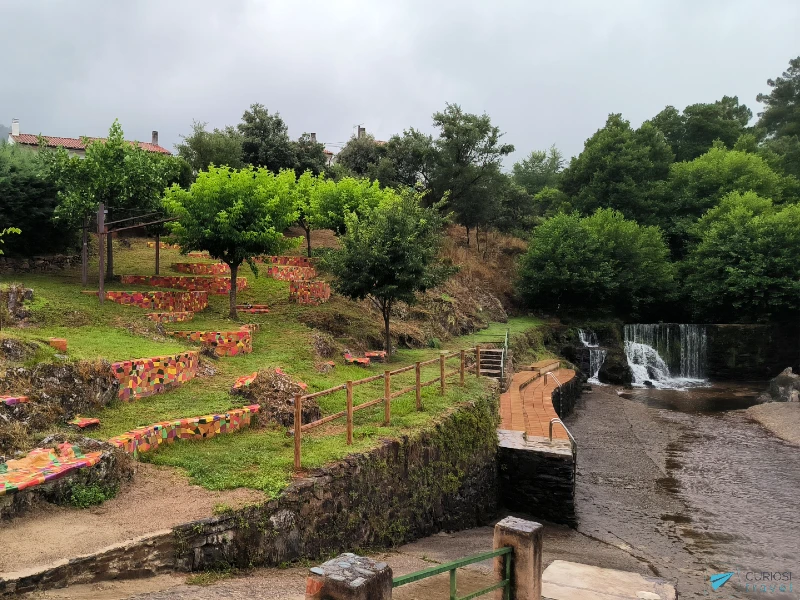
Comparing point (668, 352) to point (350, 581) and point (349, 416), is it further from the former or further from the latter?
point (350, 581)

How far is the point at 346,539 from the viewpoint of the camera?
301 inches

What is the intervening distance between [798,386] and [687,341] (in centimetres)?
680

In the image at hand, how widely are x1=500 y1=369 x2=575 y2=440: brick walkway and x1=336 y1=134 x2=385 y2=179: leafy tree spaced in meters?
21.7

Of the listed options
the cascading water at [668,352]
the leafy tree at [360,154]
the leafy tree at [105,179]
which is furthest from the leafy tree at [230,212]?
the leafy tree at [360,154]

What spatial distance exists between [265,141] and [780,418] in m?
29.3

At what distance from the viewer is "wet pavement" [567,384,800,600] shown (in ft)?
31.8

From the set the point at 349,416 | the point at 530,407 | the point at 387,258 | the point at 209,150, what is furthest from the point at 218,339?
the point at 209,150

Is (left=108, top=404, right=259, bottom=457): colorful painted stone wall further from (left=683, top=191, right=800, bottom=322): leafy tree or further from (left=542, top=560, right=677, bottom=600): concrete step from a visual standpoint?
(left=683, top=191, right=800, bottom=322): leafy tree

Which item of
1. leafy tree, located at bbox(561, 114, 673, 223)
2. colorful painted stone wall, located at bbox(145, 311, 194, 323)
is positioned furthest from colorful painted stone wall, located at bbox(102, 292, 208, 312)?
leafy tree, located at bbox(561, 114, 673, 223)

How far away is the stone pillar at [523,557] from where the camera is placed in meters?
5.22

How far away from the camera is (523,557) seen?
207 inches

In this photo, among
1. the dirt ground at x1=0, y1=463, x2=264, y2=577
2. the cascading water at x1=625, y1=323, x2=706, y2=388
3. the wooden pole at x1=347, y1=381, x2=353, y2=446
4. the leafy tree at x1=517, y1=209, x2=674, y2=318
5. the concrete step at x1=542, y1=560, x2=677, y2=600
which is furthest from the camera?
the leafy tree at x1=517, y1=209, x2=674, y2=318

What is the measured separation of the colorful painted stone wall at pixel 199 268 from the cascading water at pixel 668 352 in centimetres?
2024

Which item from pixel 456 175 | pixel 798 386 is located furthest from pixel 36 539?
pixel 456 175
